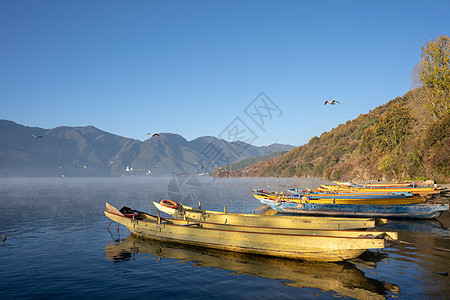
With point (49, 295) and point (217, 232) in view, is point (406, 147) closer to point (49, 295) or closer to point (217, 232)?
point (217, 232)

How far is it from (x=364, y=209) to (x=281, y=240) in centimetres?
1686

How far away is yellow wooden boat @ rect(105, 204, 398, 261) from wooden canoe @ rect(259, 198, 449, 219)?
14.0 m

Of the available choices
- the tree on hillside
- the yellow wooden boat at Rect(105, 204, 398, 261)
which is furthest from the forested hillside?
the yellow wooden boat at Rect(105, 204, 398, 261)

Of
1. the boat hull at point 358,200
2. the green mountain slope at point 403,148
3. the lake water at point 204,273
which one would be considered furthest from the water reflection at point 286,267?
the green mountain slope at point 403,148

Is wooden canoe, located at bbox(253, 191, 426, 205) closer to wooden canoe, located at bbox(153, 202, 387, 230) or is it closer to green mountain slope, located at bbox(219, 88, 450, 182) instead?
wooden canoe, located at bbox(153, 202, 387, 230)

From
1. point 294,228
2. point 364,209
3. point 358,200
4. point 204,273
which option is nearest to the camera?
point 204,273

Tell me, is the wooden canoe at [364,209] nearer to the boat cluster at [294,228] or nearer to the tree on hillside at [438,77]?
the boat cluster at [294,228]

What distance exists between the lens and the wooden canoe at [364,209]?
2448cm

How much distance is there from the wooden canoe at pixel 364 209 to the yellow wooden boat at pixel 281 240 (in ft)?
46.1

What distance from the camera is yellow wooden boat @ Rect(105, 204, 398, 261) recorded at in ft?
40.9

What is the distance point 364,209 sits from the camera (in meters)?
26.5

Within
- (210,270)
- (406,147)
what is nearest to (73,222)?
(210,270)

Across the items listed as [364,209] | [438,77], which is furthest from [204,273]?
[438,77]

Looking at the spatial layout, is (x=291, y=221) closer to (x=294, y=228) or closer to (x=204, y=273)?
(x=294, y=228)
